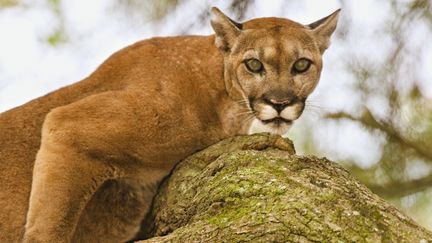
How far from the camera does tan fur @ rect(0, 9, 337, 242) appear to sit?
4.27 m

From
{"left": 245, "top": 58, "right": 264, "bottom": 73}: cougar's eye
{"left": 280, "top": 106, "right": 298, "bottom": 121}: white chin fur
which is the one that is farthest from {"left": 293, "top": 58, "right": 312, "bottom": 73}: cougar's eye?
{"left": 280, "top": 106, "right": 298, "bottom": 121}: white chin fur

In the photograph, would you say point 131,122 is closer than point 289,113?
Yes

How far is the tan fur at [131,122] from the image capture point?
427 cm

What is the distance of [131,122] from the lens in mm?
4434

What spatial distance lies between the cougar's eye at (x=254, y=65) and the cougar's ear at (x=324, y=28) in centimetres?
56

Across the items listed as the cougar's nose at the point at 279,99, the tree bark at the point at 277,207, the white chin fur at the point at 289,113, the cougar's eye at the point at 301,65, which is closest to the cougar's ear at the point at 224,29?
the cougar's eye at the point at 301,65

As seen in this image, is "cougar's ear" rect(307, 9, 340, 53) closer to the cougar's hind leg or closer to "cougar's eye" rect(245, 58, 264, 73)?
"cougar's eye" rect(245, 58, 264, 73)

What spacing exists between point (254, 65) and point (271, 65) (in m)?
0.15

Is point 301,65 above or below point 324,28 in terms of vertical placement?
below

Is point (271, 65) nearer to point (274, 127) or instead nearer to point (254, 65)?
point (254, 65)

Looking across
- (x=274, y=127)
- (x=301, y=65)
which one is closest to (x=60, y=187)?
(x=274, y=127)

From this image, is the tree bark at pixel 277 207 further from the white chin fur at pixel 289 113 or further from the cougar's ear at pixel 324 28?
the cougar's ear at pixel 324 28

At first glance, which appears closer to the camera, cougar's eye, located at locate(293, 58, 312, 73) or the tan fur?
the tan fur

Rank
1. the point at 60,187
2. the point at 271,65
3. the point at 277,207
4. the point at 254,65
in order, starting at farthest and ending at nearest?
the point at 254,65 < the point at 271,65 < the point at 60,187 < the point at 277,207
